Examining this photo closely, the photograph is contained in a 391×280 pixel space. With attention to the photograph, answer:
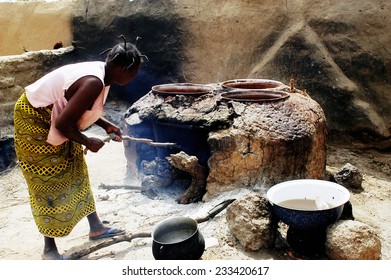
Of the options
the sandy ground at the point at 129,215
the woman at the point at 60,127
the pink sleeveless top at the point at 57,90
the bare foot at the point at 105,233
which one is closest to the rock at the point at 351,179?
the sandy ground at the point at 129,215

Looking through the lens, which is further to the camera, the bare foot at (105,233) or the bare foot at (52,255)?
the bare foot at (105,233)

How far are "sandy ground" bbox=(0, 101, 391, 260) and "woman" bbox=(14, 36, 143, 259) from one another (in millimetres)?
456

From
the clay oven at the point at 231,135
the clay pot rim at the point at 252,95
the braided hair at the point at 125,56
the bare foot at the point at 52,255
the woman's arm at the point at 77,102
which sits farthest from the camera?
the clay pot rim at the point at 252,95

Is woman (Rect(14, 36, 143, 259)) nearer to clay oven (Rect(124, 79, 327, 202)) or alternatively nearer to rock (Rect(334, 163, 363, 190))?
clay oven (Rect(124, 79, 327, 202))

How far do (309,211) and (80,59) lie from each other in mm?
6865

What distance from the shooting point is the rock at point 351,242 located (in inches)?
93.9

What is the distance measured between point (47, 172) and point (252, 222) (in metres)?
1.59

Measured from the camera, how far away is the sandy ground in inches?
110

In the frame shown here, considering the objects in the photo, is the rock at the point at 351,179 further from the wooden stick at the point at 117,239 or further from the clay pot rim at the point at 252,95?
the wooden stick at the point at 117,239

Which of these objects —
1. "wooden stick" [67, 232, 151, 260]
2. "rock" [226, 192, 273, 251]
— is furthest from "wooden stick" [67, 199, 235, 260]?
"rock" [226, 192, 273, 251]

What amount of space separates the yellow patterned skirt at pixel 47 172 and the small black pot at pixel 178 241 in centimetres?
78
